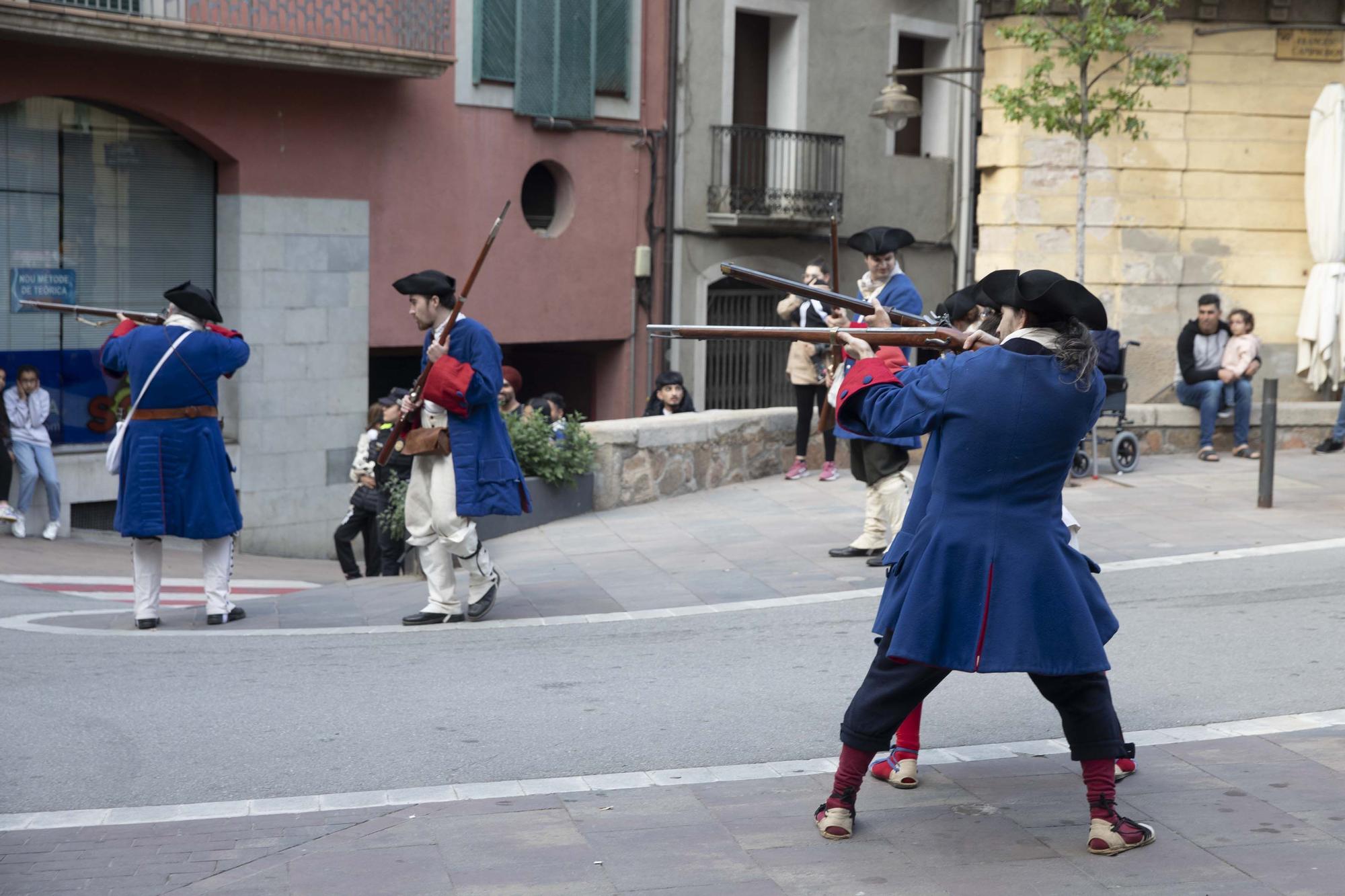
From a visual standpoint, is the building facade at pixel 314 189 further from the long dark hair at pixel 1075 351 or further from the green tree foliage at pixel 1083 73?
the long dark hair at pixel 1075 351

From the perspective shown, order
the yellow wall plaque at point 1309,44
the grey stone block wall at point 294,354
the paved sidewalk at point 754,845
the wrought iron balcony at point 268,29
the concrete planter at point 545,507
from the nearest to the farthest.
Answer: the paved sidewalk at point 754,845
the concrete planter at point 545,507
the wrought iron balcony at point 268,29
the grey stone block wall at point 294,354
the yellow wall plaque at point 1309,44

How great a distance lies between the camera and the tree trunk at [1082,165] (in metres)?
14.8

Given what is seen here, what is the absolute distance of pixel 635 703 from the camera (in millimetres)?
6660

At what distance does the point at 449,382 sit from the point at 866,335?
3.53 meters

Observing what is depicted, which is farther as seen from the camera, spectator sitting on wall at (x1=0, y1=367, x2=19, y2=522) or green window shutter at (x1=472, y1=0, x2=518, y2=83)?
green window shutter at (x1=472, y1=0, x2=518, y2=83)

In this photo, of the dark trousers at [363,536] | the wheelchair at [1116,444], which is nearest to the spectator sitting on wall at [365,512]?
the dark trousers at [363,536]

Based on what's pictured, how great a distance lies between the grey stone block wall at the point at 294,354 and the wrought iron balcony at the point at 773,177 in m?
4.90

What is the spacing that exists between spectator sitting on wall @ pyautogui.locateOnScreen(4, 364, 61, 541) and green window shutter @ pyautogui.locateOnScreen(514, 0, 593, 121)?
6.52 meters

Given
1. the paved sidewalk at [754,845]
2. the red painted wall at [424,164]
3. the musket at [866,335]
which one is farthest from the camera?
the red painted wall at [424,164]

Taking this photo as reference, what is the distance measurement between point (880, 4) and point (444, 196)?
697cm

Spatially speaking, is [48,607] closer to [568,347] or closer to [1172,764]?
[1172,764]

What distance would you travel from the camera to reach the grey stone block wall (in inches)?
642

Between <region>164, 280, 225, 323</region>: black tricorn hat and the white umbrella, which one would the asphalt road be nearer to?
<region>164, 280, 225, 323</region>: black tricorn hat

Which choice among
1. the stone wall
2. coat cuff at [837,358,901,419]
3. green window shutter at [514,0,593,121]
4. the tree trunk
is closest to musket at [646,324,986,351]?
coat cuff at [837,358,901,419]
